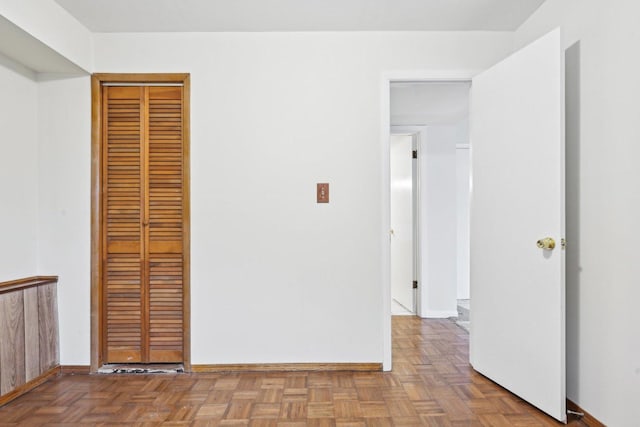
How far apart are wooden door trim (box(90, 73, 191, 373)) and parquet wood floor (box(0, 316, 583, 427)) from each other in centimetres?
24

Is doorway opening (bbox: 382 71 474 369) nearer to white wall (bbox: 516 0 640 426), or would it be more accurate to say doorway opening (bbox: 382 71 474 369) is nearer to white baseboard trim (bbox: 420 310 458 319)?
white baseboard trim (bbox: 420 310 458 319)

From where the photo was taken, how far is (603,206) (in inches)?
81.6

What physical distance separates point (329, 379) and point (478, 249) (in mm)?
1298

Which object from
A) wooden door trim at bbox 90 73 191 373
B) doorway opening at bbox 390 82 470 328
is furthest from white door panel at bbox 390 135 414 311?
wooden door trim at bbox 90 73 191 373

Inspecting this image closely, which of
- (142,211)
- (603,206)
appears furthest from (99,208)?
(603,206)

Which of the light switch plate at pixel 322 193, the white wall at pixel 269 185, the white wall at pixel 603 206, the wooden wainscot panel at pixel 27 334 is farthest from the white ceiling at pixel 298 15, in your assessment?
the wooden wainscot panel at pixel 27 334

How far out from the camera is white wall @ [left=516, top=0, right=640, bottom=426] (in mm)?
1882

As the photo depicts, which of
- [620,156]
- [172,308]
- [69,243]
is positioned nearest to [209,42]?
[69,243]

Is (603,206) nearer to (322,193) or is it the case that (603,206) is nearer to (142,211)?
(322,193)

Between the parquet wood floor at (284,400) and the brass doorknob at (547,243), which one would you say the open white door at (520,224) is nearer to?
the brass doorknob at (547,243)

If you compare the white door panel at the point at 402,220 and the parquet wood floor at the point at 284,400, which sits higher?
the white door panel at the point at 402,220

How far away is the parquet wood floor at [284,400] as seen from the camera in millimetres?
2197

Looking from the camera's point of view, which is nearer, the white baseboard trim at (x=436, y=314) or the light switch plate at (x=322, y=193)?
the light switch plate at (x=322, y=193)

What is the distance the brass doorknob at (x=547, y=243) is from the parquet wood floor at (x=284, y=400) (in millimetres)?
888
